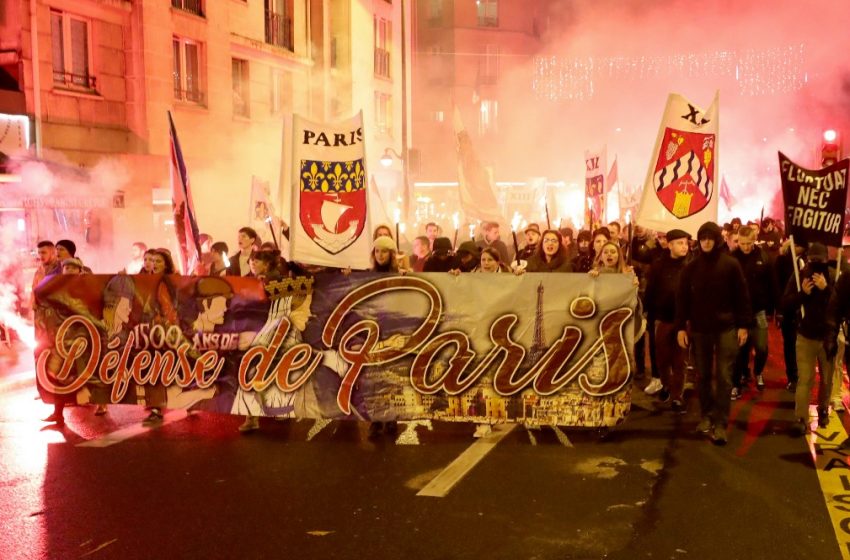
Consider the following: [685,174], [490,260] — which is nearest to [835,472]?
[685,174]

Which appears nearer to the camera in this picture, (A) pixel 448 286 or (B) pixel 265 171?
(A) pixel 448 286

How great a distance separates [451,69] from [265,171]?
35.7 m

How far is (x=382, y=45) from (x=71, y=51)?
16483 mm

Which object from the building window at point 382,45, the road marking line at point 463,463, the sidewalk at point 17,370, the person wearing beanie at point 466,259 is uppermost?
the building window at point 382,45

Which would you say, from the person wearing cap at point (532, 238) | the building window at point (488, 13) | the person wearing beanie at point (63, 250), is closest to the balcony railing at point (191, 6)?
the person wearing cap at point (532, 238)

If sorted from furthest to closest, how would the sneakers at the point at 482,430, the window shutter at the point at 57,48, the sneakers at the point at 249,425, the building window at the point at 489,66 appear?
the building window at the point at 489,66, the window shutter at the point at 57,48, the sneakers at the point at 249,425, the sneakers at the point at 482,430

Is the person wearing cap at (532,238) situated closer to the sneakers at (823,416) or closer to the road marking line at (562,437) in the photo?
the road marking line at (562,437)

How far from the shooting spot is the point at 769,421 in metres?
7.96

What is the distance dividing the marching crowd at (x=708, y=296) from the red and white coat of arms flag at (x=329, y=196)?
31 centimetres

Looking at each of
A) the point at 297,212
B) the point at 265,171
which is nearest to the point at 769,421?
the point at 297,212

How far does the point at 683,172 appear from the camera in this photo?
8.08 meters

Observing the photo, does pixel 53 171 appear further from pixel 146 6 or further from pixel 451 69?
pixel 451 69

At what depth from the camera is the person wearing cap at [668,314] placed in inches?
333

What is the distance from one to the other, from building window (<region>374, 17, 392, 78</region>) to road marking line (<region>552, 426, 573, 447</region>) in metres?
26.2
